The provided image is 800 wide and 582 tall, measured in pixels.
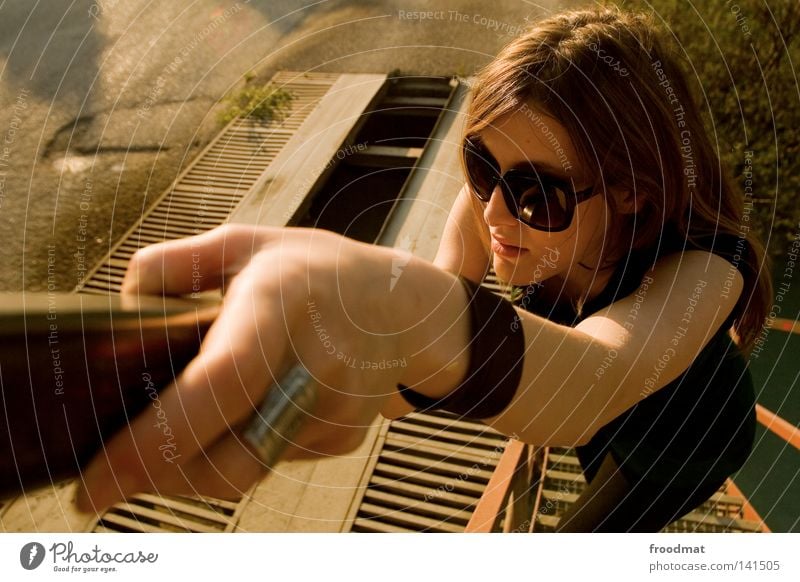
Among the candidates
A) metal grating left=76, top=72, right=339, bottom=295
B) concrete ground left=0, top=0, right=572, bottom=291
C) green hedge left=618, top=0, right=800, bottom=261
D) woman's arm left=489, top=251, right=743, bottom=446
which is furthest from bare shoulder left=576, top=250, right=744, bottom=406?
metal grating left=76, top=72, right=339, bottom=295

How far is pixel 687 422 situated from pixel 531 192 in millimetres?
275

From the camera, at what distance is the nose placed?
475mm

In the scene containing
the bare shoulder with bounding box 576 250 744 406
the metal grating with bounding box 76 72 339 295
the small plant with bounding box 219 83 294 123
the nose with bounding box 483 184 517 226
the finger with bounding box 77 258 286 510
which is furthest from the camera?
the small plant with bounding box 219 83 294 123

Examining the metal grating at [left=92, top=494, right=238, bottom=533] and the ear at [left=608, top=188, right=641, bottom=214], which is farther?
the metal grating at [left=92, top=494, right=238, bottom=533]

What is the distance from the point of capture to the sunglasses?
0.45 m

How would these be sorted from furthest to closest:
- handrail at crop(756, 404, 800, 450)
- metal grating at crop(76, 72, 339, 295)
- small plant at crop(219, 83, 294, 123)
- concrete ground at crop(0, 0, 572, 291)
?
1. small plant at crop(219, 83, 294, 123)
2. metal grating at crop(76, 72, 339, 295)
3. handrail at crop(756, 404, 800, 450)
4. concrete ground at crop(0, 0, 572, 291)

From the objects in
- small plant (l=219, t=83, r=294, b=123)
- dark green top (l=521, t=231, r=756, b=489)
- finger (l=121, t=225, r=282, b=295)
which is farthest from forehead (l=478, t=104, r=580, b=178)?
small plant (l=219, t=83, r=294, b=123)

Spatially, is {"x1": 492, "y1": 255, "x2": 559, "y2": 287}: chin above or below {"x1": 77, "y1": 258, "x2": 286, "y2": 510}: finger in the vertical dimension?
above

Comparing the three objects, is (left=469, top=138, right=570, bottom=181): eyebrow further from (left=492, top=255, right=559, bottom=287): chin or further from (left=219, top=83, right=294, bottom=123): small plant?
(left=219, top=83, right=294, bottom=123): small plant

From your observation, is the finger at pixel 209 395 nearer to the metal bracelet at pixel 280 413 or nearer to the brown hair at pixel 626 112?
the metal bracelet at pixel 280 413

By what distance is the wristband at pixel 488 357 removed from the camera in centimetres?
30

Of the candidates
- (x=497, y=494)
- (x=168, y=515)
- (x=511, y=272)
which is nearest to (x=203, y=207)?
(x=168, y=515)

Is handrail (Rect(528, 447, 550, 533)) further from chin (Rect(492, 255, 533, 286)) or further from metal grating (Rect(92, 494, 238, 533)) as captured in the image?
chin (Rect(492, 255, 533, 286))
